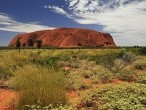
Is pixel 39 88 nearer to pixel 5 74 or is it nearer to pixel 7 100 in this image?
pixel 7 100

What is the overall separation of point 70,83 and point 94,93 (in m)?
2.14

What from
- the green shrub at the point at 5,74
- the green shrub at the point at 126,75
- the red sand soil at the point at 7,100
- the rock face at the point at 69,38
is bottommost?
the red sand soil at the point at 7,100

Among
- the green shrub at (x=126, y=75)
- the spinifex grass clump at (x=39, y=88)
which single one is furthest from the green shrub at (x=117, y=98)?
the green shrub at (x=126, y=75)

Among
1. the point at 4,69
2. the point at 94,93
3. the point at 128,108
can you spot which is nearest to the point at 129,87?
the point at 94,93

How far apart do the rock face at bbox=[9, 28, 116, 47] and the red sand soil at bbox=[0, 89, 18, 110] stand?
122166 mm

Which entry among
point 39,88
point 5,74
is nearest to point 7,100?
point 39,88

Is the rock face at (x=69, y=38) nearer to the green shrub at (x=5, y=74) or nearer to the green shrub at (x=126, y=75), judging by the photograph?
the green shrub at (x=126, y=75)

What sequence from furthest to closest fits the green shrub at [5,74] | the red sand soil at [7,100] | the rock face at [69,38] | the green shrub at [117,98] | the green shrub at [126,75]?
1. the rock face at [69,38]
2. the green shrub at [126,75]
3. the green shrub at [5,74]
4. the red sand soil at [7,100]
5. the green shrub at [117,98]

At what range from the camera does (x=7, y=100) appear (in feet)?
29.4

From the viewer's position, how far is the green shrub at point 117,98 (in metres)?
7.32

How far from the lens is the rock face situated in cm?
13766

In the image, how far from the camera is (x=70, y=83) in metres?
11.1

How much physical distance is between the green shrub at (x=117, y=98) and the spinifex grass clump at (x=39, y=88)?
3.06ft

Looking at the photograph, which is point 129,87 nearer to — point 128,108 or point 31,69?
point 128,108
